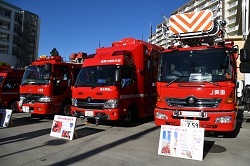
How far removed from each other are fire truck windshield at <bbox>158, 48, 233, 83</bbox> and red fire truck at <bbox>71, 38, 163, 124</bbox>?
188cm

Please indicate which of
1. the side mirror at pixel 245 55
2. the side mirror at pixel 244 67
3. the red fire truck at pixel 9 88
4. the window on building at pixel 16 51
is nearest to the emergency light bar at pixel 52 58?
the red fire truck at pixel 9 88

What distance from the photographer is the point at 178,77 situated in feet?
26.7

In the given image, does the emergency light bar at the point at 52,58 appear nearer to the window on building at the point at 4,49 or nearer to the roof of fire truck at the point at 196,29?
the roof of fire truck at the point at 196,29

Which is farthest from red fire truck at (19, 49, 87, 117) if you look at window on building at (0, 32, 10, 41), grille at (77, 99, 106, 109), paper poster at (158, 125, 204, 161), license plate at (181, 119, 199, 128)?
window on building at (0, 32, 10, 41)

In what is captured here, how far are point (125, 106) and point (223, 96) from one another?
3.68m

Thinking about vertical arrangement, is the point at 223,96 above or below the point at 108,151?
above

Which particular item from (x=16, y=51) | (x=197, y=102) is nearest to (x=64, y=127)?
(x=197, y=102)

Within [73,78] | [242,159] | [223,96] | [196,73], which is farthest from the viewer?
[73,78]

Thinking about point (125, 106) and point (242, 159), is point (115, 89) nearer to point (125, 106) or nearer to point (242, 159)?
point (125, 106)

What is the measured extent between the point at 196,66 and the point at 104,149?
3.58 metres

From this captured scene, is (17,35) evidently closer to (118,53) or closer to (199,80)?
(118,53)

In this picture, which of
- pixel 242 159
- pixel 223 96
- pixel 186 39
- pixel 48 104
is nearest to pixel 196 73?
pixel 223 96

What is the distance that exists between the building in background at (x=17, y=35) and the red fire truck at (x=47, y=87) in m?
56.1

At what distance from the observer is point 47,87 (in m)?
11.6
